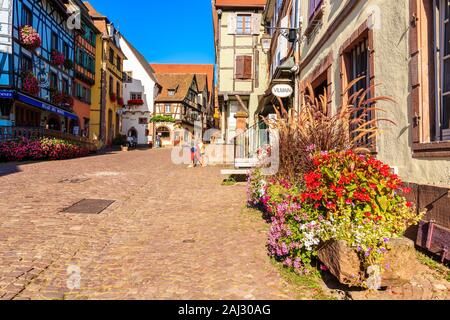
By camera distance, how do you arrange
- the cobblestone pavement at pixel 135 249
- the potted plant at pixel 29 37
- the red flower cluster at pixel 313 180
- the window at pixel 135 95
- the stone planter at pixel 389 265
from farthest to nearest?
the window at pixel 135 95
the potted plant at pixel 29 37
the red flower cluster at pixel 313 180
the cobblestone pavement at pixel 135 249
the stone planter at pixel 389 265

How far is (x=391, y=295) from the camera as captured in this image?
2.77m

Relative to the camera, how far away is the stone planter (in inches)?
107

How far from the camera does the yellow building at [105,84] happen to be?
3057 centimetres

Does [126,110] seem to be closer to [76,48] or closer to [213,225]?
[76,48]

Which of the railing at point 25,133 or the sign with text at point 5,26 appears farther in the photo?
the sign with text at point 5,26

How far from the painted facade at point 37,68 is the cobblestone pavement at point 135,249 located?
39.1ft

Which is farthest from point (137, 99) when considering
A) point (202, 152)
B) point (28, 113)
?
point (202, 152)

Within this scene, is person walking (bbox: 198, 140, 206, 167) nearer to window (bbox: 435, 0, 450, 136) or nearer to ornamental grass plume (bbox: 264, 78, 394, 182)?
ornamental grass plume (bbox: 264, 78, 394, 182)

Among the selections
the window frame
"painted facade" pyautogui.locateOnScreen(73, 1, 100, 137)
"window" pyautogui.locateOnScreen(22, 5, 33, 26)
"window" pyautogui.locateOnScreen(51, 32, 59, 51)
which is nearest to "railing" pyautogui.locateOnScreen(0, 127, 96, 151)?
"window" pyautogui.locateOnScreen(22, 5, 33, 26)

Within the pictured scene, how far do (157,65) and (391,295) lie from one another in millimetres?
78429

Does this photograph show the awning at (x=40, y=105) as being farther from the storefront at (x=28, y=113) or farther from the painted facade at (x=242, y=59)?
the painted facade at (x=242, y=59)

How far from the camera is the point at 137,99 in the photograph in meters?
41.8

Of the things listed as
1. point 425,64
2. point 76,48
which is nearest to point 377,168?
point 425,64

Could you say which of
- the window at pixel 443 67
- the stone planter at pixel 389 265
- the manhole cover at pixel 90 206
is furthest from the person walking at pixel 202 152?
the stone planter at pixel 389 265
